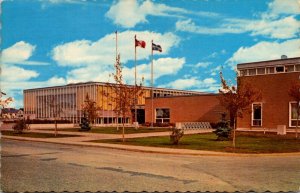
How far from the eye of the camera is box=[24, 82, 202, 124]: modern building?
9106 cm

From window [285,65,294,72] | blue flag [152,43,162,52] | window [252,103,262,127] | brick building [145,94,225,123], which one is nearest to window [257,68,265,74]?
window [285,65,294,72]

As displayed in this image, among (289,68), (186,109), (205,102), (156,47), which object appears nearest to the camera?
(289,68)

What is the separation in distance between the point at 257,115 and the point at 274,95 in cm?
299

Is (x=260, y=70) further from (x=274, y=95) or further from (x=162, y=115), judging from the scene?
(x=162, y=115)

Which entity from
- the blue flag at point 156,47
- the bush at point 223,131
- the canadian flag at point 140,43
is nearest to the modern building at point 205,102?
the bush at point 223,131

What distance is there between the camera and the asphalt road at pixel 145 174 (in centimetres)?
1189

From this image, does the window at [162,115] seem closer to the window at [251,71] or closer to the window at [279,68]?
the window at [251,71]

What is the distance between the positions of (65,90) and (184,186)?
9439 cm

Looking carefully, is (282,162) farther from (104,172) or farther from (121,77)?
(121,77)

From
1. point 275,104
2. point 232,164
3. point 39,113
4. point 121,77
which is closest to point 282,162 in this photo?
point 232,164

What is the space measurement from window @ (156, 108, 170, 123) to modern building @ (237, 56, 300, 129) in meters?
23.2

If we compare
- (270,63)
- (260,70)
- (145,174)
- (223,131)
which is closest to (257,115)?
(260,70)

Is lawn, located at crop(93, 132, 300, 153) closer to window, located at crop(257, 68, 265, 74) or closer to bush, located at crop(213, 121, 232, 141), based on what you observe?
bush, located at crop(213, 121, 232, 141)

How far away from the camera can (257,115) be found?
44969mm
